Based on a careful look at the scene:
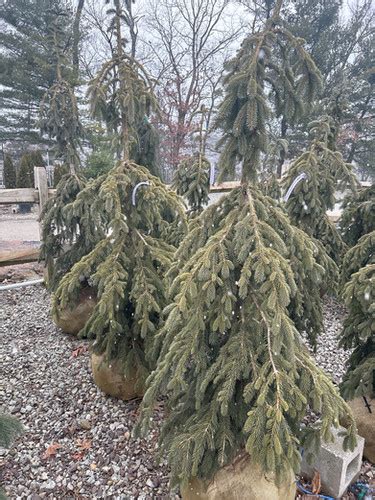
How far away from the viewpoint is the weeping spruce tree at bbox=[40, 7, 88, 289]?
157 inches

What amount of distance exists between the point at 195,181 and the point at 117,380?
2523 millimetres

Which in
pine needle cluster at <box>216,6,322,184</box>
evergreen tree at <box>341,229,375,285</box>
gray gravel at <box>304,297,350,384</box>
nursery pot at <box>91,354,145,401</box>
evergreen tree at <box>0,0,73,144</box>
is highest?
evergreen tree at <box>0,0,73,144</box>

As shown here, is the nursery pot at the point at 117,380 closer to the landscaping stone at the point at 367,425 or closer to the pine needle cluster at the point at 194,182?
the landscaping stone at the point at 367,425

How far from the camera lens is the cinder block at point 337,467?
2201 mm

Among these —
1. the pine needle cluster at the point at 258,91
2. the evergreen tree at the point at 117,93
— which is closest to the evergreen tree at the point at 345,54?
the evergreen tree at the point at 117,93

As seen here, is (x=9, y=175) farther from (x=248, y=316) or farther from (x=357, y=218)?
(x=248, y=316)

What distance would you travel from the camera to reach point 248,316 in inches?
68.1

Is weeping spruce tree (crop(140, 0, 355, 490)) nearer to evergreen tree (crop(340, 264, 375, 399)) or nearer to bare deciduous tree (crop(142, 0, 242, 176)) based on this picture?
evergreen tree (crop(340, 264, 375, 399))

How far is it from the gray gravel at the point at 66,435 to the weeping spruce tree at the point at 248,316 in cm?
77

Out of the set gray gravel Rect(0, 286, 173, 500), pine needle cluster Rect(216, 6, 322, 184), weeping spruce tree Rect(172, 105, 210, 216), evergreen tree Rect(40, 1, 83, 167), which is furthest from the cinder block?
evergreen tree Rect(40, 1, 83, 167)

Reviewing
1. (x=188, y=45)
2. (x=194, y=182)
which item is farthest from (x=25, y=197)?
(x=188, y=45)

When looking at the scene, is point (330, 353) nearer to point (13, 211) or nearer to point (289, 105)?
point (289, 105)

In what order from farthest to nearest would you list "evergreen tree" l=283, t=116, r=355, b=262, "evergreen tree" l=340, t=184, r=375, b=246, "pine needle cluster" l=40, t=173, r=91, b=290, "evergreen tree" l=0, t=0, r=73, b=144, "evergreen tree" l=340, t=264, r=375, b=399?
"evergreen tree" l=0, t=0, r=73, b=144
"evergreen tree" l=340, t=184, r=375, b=246
"pine needle cluster" l=40, t=173, r=91, b=290
"evergreen tree" l=283, t=116, r=355, b=262
"evergreen tree" l=340, t=264, r=375, b=399

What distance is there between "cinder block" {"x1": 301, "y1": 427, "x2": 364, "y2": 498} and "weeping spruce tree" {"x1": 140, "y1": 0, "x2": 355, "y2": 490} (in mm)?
466
